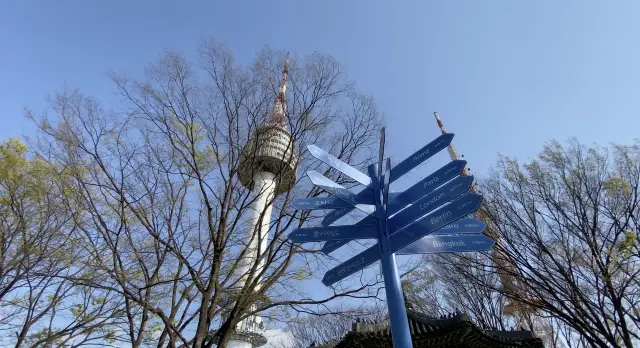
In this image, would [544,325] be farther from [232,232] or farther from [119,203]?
[119,203]

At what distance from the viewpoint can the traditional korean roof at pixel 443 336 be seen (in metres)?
7.51

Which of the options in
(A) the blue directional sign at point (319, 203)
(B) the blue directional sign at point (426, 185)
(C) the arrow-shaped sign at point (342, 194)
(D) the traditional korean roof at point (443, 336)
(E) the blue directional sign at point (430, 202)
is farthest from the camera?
(D) the traditional korean roof at point (443, 336)

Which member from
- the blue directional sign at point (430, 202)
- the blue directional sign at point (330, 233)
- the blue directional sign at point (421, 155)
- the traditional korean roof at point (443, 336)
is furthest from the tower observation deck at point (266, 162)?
the blue directional sign at point (430, 202)

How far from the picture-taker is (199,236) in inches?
275

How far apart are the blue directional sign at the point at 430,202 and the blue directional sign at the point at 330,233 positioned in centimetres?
24

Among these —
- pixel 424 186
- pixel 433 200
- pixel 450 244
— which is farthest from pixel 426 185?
pixel 450 244

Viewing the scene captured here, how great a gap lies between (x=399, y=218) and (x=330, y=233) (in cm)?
67

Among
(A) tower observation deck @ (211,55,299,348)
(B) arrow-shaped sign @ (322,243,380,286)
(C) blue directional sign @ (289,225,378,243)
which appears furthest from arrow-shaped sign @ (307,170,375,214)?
(A) tower observation deck @ (211,55,299,348)

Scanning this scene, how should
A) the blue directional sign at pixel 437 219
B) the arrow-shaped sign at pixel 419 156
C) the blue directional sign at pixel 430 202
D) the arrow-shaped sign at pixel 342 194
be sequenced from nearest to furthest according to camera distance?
the blue directional sign at pixel 437 219
the blue directional sign at pixel 430 202
the arrow-shaped sign at pixel 342 194
the arrow-shaped sign at pixel 419 156

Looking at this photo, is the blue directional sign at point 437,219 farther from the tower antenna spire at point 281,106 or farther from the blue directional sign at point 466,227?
the tower antenna spire at point 281,106

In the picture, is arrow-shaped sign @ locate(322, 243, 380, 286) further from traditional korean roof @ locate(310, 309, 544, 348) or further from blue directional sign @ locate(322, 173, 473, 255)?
traditional korean roof @ locate(310, 309, 544, 348)

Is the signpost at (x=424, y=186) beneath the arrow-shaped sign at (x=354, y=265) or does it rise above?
above

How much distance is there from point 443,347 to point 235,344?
45.8ft

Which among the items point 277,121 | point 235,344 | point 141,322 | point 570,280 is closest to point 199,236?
point 141,322
